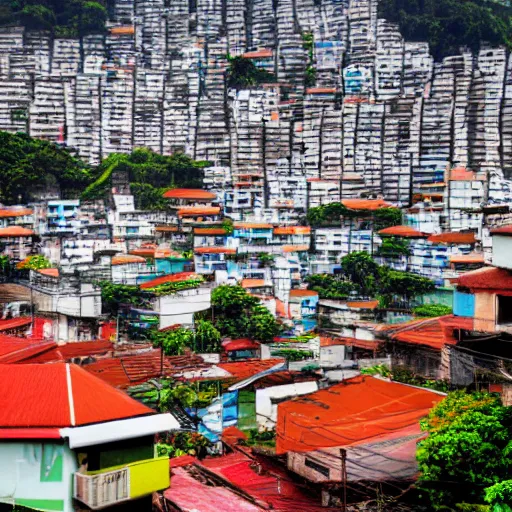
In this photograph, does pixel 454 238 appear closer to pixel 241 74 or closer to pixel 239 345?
pixel 239 345

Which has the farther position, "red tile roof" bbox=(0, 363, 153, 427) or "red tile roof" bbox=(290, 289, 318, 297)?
"red tile roof" bbox=(290, 289, 318, 297)

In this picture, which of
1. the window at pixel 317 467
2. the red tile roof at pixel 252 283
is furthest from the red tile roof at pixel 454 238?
the window at pixel 317 467

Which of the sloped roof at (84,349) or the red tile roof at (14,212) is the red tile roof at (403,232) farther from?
the red tile roof at (14,212)

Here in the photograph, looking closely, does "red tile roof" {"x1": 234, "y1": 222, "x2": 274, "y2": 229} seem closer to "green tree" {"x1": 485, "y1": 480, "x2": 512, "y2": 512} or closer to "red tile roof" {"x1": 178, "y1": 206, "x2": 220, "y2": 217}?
"red tile roof" {"x1": 178, "y1": 206, "x2": 220, "y2": 217}

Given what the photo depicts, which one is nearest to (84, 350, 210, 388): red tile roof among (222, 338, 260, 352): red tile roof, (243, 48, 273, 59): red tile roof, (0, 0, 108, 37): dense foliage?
(222, 338, 260, 352): red tile roof

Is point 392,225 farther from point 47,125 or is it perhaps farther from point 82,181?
point 47,125

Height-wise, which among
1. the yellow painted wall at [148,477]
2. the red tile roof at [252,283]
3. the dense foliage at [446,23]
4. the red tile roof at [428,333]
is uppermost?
the dense foliage at [446,23]
